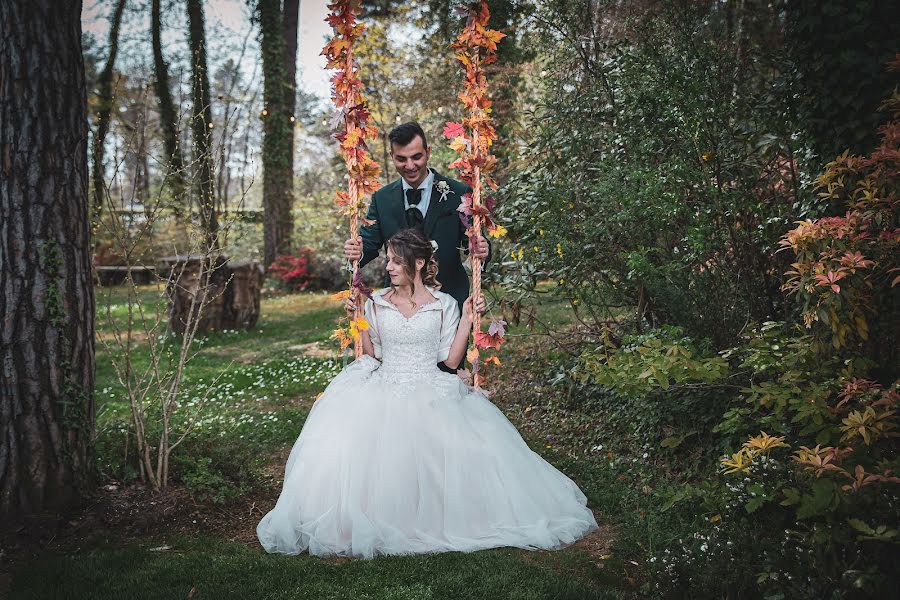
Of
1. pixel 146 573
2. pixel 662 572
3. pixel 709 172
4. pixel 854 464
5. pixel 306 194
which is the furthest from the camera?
pixel 306 194

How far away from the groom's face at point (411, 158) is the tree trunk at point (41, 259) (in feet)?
5.45

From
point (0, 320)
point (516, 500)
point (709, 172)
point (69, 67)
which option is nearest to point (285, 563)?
point (516, 500)

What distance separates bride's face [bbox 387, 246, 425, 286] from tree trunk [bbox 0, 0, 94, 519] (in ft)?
5.24

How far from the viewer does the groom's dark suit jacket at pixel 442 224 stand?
4.24 meters

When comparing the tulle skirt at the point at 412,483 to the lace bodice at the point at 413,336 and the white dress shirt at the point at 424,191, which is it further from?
the white dress shirt at the point at 424,191

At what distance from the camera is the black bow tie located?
4.24 meters

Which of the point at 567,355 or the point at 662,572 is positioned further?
the point at 567,355

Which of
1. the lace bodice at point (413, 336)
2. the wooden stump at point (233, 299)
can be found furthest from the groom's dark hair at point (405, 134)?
the wooden stump at point (233, 299)

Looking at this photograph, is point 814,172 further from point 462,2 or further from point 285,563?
point 285,563

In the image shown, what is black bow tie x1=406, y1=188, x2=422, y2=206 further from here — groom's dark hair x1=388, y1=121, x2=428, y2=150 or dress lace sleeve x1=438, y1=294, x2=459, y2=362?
dress lace sleeve x1=438, y1=294, x2=459, y2=362

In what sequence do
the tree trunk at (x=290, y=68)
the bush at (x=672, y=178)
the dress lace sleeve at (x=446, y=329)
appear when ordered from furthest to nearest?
the tree trunk at (x=290, y=68) → the bush at (x=672, y=178) → the dress lace sleeve at (x=446, y=329)

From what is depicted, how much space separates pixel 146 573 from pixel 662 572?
2196 mm

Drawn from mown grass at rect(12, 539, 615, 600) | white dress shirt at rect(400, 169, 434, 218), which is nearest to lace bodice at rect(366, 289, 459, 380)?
white dress shirt at rect(400, 169, 434, 218)

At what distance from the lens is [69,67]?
366 centimetres
